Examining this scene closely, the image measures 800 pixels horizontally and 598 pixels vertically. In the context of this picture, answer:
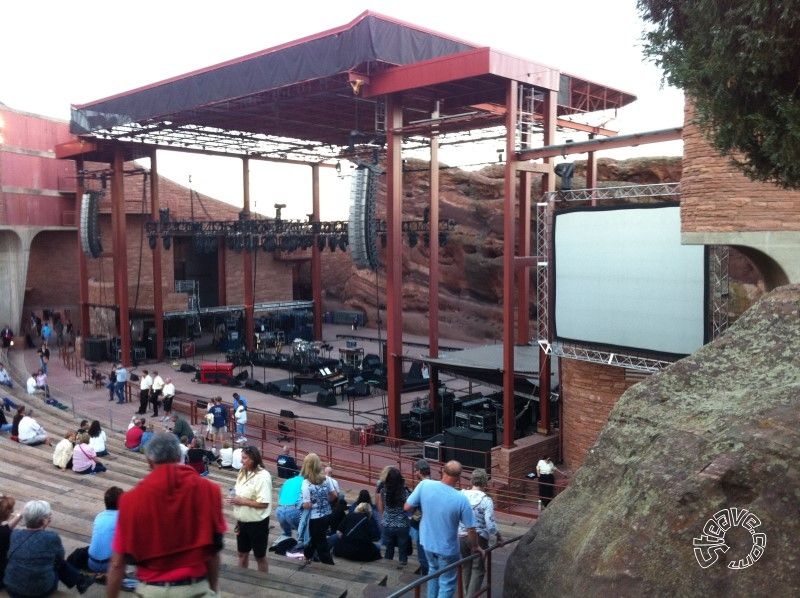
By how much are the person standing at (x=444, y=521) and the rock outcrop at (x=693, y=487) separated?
0.41m

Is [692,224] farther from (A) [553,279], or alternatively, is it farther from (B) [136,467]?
(B) [136,467]

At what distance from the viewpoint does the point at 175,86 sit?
21109 mm

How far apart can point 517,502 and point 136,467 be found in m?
6.55

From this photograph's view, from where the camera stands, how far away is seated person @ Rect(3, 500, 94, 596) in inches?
207

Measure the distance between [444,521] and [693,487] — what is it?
1.77 m

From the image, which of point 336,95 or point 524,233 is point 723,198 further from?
point 336,95

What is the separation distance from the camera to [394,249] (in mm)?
17188

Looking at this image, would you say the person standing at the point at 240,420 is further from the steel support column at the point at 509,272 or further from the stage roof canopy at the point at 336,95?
the stage roof canopy at the point at 336,95

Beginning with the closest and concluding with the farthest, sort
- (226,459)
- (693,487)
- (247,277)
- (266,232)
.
A: (693,487), (226,459), (266,232), (247,277)

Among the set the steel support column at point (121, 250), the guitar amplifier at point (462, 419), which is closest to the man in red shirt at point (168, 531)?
the guitar amplifier at point (462, 419)

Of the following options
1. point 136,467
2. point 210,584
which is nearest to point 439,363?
point 136,467

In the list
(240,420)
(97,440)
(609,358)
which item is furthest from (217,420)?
(609,358)

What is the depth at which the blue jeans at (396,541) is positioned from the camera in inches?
285

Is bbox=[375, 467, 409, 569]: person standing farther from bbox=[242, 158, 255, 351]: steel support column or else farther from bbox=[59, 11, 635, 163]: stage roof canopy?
bbox=[242, 158, 255, 351]: steel support column
